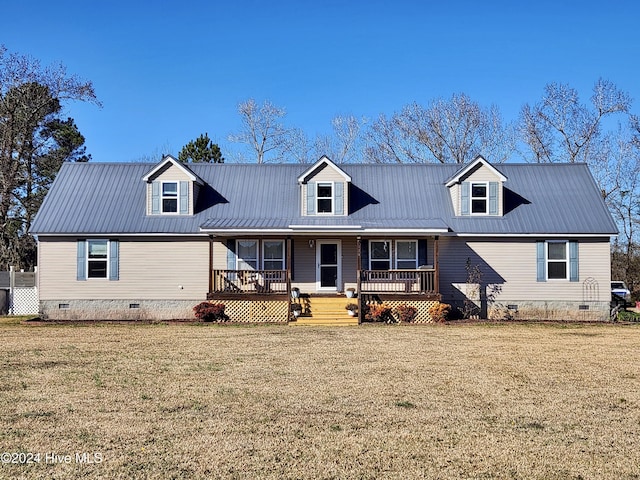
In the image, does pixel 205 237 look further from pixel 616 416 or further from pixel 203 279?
pixel 616 416

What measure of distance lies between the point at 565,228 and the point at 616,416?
15574mm

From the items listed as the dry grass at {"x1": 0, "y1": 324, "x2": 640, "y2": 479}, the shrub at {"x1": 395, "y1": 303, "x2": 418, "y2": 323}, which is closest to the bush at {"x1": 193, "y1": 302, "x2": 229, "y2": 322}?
the dry grass at {"x1": 0, "y1": 324, "x2": 640, "y2": 479}

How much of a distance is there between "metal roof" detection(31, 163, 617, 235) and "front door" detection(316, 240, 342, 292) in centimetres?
100

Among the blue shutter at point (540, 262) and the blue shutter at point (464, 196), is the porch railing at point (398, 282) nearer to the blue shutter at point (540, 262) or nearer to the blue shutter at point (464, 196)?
the blue shutter at point (464, 196)

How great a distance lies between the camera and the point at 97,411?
844 cm

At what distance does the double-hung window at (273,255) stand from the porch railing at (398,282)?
10.5ft

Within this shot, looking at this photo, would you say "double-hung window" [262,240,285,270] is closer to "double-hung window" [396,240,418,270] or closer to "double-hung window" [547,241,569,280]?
"double-hung window" [396,240,418,270]

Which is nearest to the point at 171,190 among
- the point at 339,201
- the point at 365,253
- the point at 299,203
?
the point at 299,203

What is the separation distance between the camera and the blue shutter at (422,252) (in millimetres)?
23141

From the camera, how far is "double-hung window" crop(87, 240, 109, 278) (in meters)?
23.2

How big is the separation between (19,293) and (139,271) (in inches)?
263

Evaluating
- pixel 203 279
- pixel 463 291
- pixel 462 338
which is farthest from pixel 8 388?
pixel 463 291

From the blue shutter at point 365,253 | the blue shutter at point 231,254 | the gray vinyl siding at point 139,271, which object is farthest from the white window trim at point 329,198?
the gray vinyl siding at point 139,271

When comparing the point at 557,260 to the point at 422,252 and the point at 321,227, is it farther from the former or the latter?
the point at 321,227
